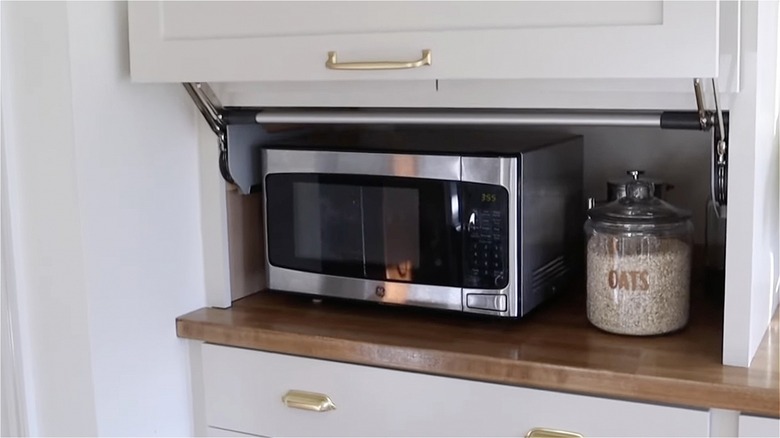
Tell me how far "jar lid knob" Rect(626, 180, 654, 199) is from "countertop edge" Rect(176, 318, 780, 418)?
29 cm

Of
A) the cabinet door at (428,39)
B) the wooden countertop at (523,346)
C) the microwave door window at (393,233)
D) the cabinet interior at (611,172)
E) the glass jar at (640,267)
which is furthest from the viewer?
the cabinet interior at (611,172)

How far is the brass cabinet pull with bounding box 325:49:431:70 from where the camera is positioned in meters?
1.06

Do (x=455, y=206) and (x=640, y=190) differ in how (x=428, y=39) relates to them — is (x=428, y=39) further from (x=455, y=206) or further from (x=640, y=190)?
(x=640, y=190)

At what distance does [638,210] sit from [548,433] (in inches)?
13.2

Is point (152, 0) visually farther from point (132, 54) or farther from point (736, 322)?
A: point (736, 322)

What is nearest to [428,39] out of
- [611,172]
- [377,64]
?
[377,64]

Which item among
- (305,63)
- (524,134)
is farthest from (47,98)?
(524,134)

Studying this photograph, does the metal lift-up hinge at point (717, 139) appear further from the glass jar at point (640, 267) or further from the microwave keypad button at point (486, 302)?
the microwave keypad button at point (486, 302)

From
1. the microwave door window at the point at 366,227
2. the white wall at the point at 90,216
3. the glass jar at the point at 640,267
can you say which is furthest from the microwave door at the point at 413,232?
the white wall at the point at 90,216

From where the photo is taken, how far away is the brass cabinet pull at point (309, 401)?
129cm

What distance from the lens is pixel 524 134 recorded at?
150 cm

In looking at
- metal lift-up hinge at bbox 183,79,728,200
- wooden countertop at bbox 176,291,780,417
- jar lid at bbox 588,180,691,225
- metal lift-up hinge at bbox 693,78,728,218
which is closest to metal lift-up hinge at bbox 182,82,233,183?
metal lift-up hinge at bbox 183,79,728,200

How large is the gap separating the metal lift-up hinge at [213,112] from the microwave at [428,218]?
65mm

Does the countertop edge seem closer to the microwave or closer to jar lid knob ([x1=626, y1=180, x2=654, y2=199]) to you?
the microwave
